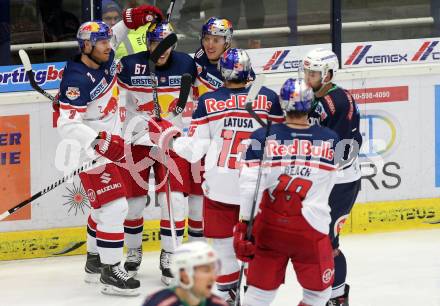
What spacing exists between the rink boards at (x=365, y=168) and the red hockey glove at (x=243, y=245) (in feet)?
7.39

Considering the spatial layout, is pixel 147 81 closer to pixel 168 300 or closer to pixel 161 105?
pixel 161 105

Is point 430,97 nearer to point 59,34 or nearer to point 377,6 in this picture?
point 377,6

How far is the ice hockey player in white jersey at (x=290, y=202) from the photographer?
16.3 ft

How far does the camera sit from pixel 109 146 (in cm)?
618

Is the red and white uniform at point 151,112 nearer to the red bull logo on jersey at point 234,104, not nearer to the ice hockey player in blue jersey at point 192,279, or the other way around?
the red bull logo on jersey at point 234,104

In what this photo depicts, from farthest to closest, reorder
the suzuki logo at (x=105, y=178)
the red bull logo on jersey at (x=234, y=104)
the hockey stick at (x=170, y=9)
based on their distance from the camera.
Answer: the hockey stick at (x=170, y=9) → the suzuki logo at (x=105, y=178) → the red bull logo on jersey at (x=234, y=104)

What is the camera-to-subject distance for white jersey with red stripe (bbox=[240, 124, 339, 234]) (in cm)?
496

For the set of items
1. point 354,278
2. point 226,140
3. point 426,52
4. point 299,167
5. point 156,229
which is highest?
point 426,52

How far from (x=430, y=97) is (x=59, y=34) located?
2385mm

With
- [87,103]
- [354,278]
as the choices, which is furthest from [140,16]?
[354,278]

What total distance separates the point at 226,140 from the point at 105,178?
2.99ft

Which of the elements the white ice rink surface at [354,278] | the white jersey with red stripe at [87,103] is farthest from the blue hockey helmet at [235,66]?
the white ice rink surface at [354,278]

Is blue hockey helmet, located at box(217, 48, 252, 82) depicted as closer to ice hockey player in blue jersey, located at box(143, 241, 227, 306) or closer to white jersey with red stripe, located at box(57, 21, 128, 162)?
white jersey with red stripe, located at box(57, 21, 128, 162)

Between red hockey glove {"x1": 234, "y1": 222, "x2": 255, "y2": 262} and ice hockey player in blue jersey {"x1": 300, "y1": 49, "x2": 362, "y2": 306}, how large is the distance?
66 centimetres
